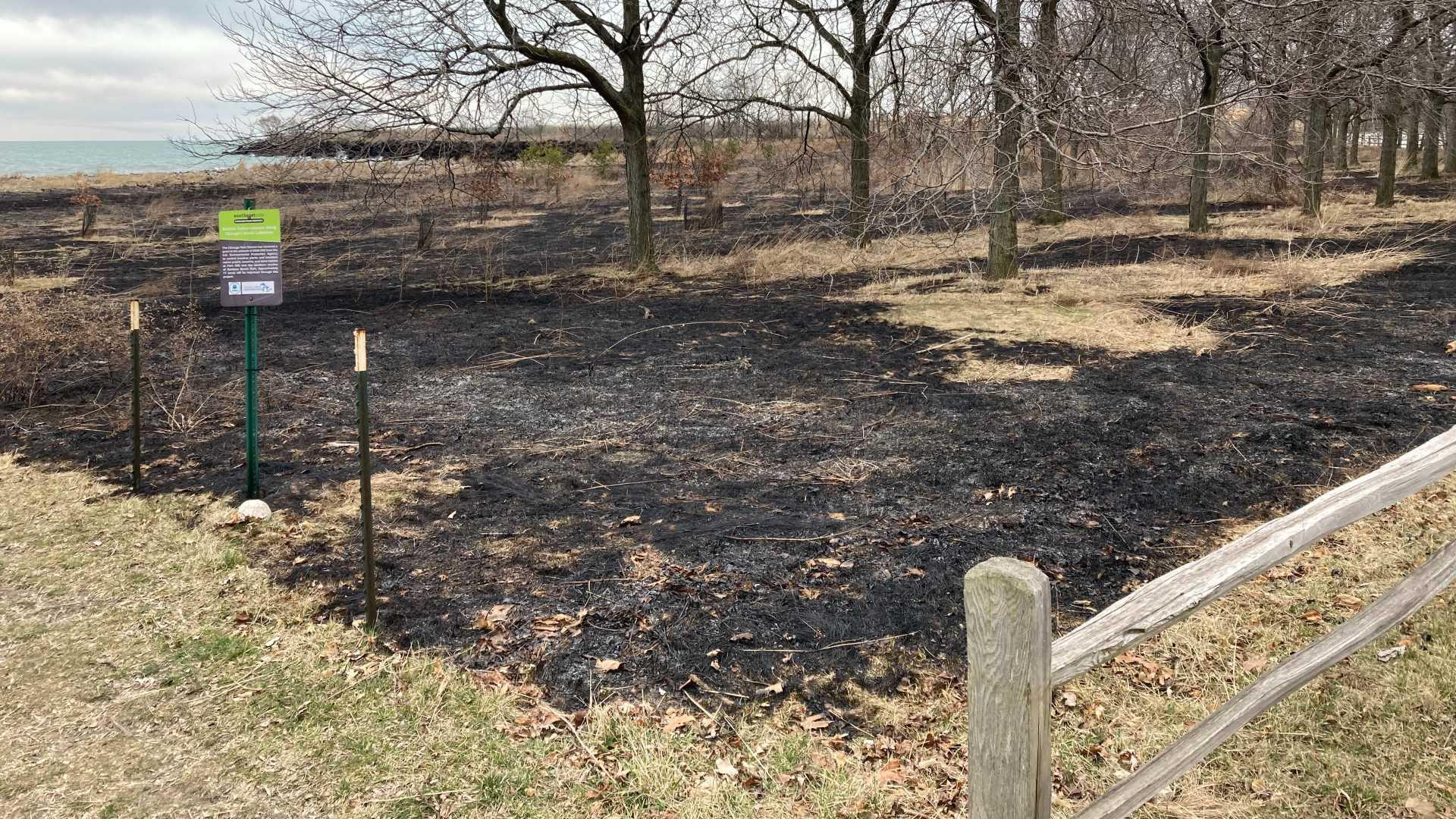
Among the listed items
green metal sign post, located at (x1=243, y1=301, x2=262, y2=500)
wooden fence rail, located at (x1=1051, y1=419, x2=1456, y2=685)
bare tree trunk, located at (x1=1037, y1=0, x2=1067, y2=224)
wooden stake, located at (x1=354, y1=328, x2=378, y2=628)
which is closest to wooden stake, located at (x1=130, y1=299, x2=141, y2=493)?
green metal sign post, located at (x1=243, y1=301, x2=262, y2=500)

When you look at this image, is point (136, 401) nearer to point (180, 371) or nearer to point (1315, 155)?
point (180, 371)

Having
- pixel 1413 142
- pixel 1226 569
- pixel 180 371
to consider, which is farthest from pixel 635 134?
pixel 1413 142

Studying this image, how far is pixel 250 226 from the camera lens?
570cm

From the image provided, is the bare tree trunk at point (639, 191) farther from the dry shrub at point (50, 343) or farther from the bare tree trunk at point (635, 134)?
the dry shrub at point (50, 343)

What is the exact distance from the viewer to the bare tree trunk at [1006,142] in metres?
9.09

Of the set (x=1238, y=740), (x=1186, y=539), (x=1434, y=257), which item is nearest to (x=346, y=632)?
(x=1238, y=740)

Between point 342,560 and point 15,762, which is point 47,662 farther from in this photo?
point 342,560

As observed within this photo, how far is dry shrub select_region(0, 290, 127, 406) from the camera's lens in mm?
8781

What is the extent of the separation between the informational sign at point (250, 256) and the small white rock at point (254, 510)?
4.16ft

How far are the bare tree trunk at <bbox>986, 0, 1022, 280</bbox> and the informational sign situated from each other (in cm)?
568

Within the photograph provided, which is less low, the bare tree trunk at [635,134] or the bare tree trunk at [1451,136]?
the bare tree trunk at [1451,136]

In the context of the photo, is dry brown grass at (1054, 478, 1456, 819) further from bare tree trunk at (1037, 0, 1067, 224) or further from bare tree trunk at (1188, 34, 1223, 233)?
bare tree trunk at (1188, 34, 1223, 233)

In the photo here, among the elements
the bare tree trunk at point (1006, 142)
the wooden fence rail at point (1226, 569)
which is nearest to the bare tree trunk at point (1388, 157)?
the bare tree trunk at point (1006, 142)

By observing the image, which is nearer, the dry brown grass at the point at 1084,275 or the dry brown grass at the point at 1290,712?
the dry brown grass at the point at 1290,712
